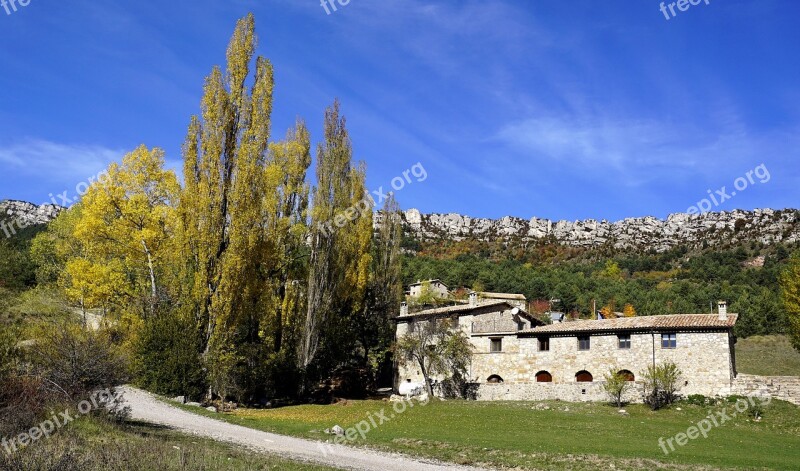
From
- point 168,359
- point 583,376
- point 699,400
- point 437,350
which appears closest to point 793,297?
point 699,400

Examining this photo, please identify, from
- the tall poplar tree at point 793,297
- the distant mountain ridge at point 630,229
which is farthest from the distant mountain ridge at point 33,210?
the tall poplar tree at point 793,297

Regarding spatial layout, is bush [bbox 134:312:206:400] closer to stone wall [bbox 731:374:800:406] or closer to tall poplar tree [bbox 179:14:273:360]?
tall poplar tree [bbox 179:14:273:360]

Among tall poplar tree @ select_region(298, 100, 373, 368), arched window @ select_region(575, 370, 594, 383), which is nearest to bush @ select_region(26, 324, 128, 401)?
tall poplar tree @ select_region(298, 100, 373, 368)

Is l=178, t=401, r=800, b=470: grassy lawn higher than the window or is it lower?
lower

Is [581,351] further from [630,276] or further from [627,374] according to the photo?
[630,276]

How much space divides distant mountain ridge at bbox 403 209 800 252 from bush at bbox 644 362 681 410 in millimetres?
75157

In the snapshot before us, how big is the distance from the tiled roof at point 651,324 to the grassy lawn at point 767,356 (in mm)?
12583

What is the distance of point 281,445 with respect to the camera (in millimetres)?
17344

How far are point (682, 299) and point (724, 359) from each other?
35.8 meters

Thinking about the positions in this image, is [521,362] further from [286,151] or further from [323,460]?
[323,460]

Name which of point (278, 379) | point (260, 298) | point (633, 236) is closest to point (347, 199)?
point (260, 298)

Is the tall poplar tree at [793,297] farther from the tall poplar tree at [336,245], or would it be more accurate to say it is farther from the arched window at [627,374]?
the tall poplar tree at [336,245]

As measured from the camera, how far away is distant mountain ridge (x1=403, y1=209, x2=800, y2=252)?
4028 inches

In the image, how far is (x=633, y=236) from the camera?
12044 cm
